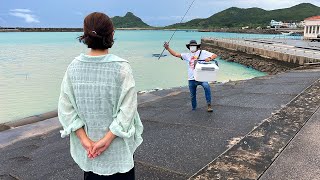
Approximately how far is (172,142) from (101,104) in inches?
119

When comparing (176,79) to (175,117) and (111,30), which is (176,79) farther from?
(111,30)

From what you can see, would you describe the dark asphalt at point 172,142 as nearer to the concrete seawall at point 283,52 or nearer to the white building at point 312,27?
the concrete seawall at point 283,52

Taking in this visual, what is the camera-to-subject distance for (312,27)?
4859 centimetres

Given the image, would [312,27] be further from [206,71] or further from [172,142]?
[172,142]

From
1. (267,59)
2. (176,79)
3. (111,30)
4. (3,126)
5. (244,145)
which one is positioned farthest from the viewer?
(267,59)

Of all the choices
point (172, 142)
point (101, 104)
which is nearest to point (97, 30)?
point (101, 104)

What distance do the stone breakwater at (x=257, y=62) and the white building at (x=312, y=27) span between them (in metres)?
16.8

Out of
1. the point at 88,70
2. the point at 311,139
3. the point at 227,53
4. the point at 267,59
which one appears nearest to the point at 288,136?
the point at 311,139

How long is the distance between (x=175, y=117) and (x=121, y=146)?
4.45 m

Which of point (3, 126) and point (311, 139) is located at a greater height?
point (311, 139)

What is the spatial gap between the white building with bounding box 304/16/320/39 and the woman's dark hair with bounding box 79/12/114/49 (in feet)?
167

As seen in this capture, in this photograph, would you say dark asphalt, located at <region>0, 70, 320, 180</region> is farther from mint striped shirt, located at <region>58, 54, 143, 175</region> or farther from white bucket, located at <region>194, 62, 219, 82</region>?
mint striped shirt, located at <region>58, 54, 143, 175</region>

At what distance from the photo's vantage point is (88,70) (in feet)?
6.54

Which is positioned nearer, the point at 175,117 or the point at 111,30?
Answer: the point at 111,30
